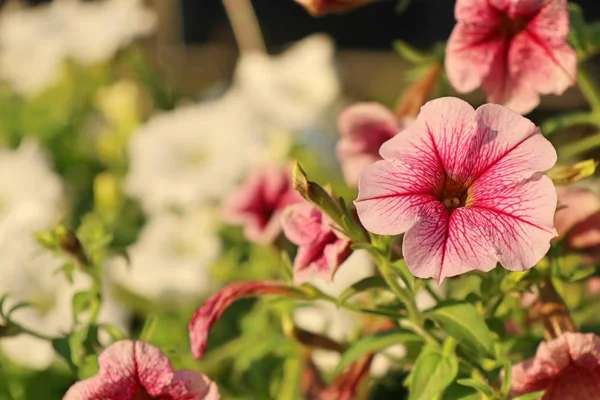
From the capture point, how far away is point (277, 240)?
2.69ft

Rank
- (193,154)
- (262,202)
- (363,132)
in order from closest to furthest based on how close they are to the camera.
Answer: (363,132)
(262,202)
(193,154)

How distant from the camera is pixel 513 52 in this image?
0.59 metres

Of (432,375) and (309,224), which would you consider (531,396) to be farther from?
(309,224)

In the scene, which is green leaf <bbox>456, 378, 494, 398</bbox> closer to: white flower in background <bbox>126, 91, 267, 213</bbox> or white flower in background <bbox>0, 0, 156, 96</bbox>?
white flower in background <bbox>126, 91, 267, 213</bbox>

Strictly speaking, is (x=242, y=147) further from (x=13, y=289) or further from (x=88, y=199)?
(x=13, y=289)

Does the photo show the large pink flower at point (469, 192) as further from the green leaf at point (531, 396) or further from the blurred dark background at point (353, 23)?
the blurred dark background at point (353, 23)

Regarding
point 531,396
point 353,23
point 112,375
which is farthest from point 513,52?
point 353,23

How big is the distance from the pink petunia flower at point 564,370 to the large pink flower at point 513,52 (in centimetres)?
16

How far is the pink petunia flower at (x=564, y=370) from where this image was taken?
0.51 meters

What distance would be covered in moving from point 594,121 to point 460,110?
0.28 m

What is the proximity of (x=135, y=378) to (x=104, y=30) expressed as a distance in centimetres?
100

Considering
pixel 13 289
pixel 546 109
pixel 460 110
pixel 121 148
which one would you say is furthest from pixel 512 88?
pixel 546 109

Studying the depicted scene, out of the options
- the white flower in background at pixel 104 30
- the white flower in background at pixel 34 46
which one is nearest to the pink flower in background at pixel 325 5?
the white flower in background at pixel 104 30

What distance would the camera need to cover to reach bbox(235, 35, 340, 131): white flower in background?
1.28 metres
